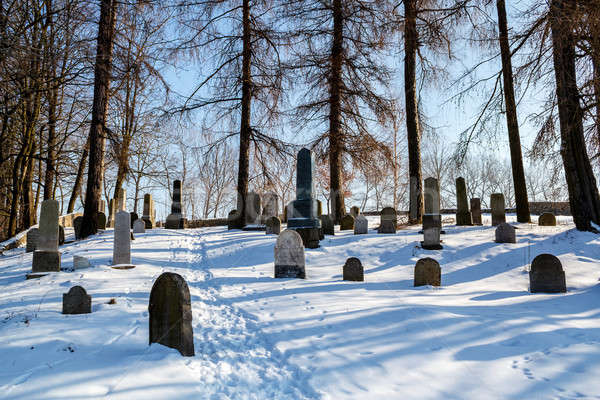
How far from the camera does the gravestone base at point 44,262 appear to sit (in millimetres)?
7996

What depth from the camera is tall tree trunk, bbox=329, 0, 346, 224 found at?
15.0 metres

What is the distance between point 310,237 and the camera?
11016mm

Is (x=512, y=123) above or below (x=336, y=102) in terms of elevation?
below

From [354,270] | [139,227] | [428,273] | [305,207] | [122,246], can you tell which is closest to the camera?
[428,273]

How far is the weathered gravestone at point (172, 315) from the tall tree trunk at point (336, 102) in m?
11.6

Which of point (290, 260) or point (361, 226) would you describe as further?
point (361, 226)

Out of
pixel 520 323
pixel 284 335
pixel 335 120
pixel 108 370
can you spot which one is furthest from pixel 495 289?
pixel 335 120

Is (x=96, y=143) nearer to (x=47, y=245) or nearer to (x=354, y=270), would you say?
(x=47, y=245)

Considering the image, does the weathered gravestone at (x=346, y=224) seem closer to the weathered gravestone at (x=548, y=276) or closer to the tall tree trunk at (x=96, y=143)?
the weathered gravestone at (x=548, y=276)

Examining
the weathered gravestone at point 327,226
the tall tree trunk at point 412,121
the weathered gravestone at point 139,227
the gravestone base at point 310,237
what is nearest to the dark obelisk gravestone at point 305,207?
the gravestone base at point 310,237

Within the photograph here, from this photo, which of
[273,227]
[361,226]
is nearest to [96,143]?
[273,227]

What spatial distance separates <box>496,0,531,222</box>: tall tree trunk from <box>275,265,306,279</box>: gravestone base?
985 centimetres

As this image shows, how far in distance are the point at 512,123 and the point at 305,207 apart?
834 centimetres

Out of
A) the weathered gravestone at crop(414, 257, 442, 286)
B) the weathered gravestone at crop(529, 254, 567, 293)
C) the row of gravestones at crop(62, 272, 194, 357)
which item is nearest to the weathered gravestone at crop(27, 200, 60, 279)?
the row of gravestones at crop(62, 272, 194, 357)
